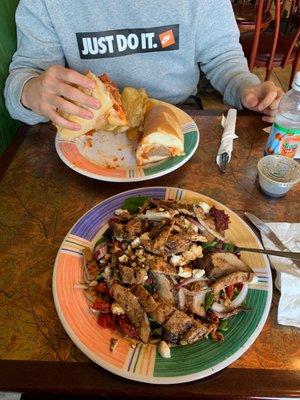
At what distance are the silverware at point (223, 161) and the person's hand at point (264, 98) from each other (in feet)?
0.93

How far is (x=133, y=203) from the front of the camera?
108cm

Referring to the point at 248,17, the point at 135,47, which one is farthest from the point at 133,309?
the point at 248,17

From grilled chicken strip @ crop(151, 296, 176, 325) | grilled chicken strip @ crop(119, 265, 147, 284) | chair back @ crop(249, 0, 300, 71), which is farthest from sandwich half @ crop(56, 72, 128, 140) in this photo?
chair back @ crop(249, 0, 300, 71)

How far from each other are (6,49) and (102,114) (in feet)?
2.56

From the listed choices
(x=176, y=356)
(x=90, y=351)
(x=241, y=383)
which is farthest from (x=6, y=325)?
(x=241, y=383)

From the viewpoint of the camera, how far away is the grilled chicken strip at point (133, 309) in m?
0.80

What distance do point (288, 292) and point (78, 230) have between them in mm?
609

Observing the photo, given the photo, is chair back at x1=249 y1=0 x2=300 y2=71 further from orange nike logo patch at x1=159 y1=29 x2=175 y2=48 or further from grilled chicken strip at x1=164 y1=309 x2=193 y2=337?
grilled chicken strip at x1=164 y1=309 x2=193 y2=337

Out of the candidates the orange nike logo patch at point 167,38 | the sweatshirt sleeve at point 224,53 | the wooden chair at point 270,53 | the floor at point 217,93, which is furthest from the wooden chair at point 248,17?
the orange nike logo patch at point 167,38

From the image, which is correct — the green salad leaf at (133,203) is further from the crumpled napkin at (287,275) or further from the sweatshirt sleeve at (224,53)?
the sweatshirt sleeve at (224,53)

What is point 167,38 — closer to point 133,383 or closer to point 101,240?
point 101,240

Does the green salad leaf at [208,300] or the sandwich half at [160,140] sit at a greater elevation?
the sandwich half at [160,140]

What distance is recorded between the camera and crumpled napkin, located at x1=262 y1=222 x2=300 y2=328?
2.75 feet

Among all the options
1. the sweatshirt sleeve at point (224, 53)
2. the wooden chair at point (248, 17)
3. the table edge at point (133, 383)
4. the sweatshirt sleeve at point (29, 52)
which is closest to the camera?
the table edge at point (133, 383)
